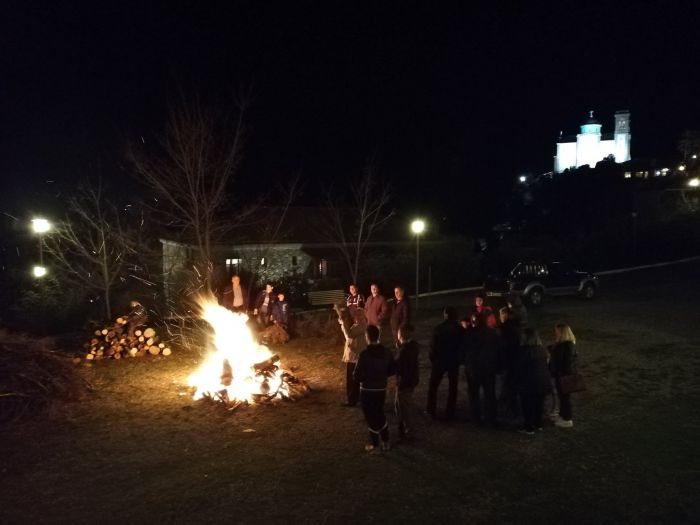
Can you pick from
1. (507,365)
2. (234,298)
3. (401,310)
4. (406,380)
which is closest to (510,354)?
(507,365)

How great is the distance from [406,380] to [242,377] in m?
3.50

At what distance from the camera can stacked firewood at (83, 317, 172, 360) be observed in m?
12.6

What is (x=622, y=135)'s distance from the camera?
98.2 m

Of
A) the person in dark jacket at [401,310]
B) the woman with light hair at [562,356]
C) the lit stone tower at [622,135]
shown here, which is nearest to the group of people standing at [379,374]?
the person in dark jacket at [401,310]

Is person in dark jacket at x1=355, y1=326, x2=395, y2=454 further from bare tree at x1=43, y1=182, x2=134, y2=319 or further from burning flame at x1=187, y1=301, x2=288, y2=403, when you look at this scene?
bare tree at x1=43, y1=182, x2=134, y2=319

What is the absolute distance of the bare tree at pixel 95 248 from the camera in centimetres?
1823

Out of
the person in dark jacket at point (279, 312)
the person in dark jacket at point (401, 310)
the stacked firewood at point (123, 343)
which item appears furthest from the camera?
the person in dark jacket at point (279, 312)

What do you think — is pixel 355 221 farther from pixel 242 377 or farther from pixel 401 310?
pixel 242 377

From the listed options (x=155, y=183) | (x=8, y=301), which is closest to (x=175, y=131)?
(x=155, y=183)

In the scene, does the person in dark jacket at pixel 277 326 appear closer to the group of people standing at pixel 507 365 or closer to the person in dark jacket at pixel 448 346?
the group of people standing at pixel 507 365

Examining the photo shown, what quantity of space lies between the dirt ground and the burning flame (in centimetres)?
38

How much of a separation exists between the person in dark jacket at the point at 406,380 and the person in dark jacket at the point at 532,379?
1476mm

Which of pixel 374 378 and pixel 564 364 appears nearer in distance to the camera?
pixel 374 378

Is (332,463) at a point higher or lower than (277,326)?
lower
